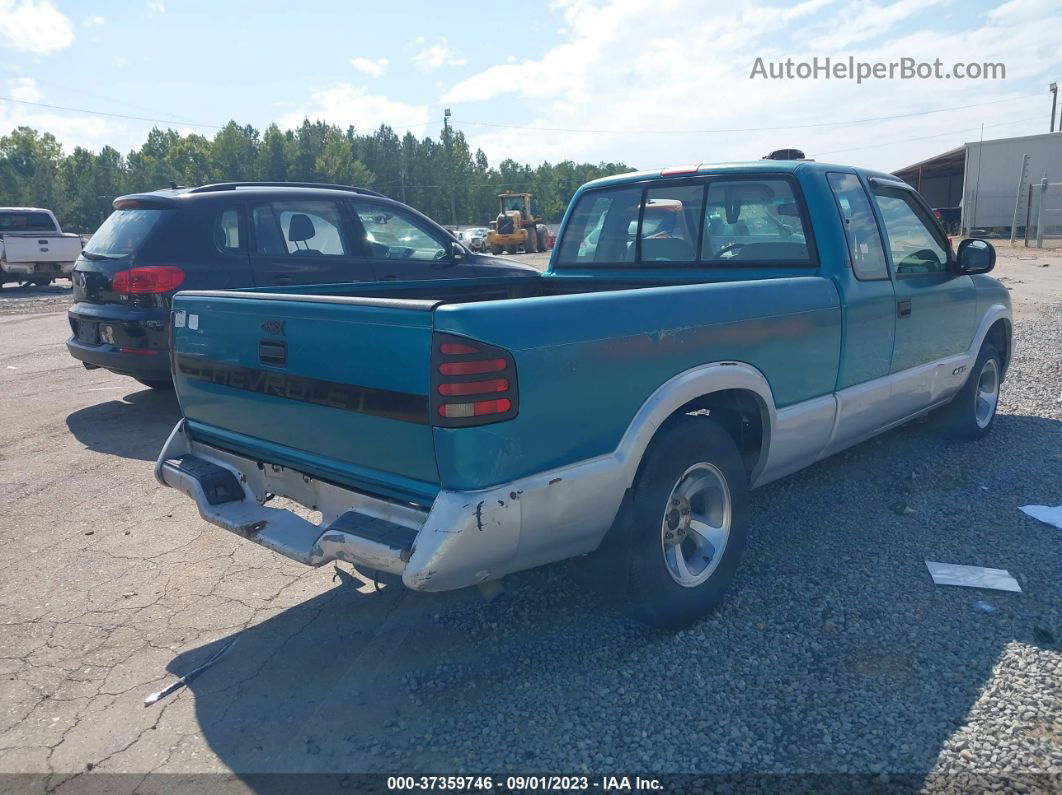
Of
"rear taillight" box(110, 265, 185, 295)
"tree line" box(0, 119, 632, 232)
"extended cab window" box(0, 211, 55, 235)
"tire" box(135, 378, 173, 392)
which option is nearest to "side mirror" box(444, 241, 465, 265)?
"rear taillight" box(110, 265, 185, 295)

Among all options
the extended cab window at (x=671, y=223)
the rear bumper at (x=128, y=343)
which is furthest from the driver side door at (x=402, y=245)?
the extended cab window at (x=671, y=223)

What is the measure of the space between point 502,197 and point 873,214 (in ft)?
143

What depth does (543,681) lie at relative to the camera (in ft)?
9.79

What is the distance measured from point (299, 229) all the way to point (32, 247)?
1731 centimetres

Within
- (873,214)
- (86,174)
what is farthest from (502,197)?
(86,174)

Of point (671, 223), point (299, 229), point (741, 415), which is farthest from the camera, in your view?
point (299, 229)

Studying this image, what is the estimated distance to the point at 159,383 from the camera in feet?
23.4

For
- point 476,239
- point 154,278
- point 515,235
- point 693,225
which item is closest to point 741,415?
point 693,225

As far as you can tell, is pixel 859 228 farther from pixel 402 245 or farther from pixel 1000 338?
pixel 402 245

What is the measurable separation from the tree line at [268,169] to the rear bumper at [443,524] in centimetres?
6969

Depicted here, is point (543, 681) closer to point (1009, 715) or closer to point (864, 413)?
point (1009, 715)

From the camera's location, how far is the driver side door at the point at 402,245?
7234mm

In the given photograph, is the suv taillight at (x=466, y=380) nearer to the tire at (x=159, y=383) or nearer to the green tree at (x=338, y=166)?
the tire at (x=159, y=383)

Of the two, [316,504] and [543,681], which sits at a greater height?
[316,504]
